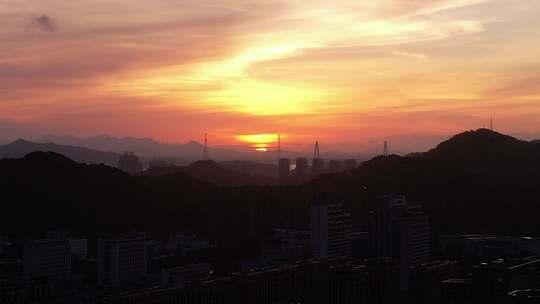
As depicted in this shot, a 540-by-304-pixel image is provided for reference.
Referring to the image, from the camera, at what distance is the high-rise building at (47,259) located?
18109 mm

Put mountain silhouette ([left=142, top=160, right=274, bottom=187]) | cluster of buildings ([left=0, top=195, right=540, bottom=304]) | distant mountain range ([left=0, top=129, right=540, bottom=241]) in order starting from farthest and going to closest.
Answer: mountain silhouette ([left=142, top=160, right=274, bottom=187]) < distant mountain range ([left=0, top=129, right=540, bottom=241]) < cluster of buildings ([left=0, top=195, right=540, bottom=304])

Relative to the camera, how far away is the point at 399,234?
19.6m

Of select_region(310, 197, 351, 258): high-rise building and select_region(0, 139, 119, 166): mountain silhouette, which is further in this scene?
select_region(0, 139, 119, 166): mountain silhouette

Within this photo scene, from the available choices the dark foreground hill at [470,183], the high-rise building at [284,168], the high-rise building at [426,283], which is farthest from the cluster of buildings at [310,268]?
the high-rise building at [284,168]

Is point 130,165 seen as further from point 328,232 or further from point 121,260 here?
point 121,260

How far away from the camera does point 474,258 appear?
59.5 feet

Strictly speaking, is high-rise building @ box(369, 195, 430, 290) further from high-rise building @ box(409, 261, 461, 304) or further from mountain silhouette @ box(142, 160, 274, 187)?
mountain silhouette @ box(142, 160, 274, 187)

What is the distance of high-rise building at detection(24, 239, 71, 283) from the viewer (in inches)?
713

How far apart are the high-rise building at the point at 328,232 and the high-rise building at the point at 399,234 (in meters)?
0.77

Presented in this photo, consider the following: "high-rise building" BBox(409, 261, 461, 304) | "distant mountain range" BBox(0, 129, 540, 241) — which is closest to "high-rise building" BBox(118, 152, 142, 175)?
"distant mountain range" BBox(0, 129, 540, 241)

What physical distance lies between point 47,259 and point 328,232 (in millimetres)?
6602

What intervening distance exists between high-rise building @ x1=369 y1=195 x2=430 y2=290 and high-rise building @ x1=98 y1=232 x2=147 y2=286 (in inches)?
224

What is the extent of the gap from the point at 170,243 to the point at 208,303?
33.2 ft

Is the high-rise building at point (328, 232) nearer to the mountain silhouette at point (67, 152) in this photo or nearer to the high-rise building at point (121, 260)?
the high-rise building at point (121, 260)
